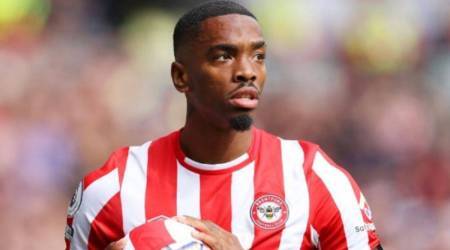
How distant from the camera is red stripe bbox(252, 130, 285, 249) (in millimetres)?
2541

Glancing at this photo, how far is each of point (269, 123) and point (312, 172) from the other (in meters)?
2.70

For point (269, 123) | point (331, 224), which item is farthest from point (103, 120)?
point (331, 224)

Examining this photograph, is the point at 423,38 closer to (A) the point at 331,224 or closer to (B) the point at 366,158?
(B) the point at 366,158

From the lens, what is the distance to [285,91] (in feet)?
17.6

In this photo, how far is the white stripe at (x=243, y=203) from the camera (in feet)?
8.35

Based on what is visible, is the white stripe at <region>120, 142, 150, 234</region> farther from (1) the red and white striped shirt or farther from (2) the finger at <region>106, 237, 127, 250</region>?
(2) the finger at <region>106, 237, 127, 250</region>

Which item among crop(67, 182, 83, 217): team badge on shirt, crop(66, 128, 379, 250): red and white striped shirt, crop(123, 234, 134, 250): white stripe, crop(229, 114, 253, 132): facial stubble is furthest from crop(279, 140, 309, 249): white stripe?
crop(67, 182, 83, 217): team badge on shirt

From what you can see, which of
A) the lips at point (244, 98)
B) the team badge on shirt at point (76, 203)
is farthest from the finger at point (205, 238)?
the team badge on shirt at point (76, 203)

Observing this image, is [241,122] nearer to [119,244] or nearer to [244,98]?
[244,98]

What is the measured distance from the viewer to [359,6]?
5.45 m

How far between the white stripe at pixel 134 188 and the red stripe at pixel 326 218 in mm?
545

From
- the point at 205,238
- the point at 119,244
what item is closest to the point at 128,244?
the point at 119,244

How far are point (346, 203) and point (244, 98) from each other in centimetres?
46

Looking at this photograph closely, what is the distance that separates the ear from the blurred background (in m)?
2.51
